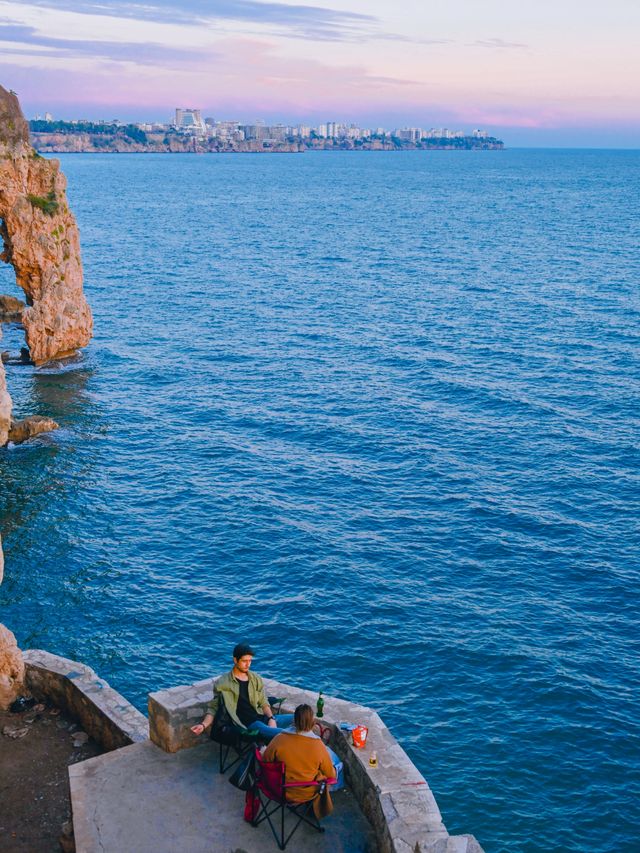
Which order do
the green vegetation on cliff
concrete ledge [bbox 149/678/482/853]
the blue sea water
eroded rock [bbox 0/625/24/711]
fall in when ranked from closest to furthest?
concrete ledge [bbox 149/678/482/853] < eroded rock [bbox 0/625/24/711] < the blue sea water < the green vegetation on cliff

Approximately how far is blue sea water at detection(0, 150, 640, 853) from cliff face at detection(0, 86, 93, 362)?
2.59 meters

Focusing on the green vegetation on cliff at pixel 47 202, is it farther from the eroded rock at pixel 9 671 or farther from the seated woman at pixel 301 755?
the seated woman at pixel 301 755

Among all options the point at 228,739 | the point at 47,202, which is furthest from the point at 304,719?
the point at 47,202

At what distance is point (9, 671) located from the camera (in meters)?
20.0

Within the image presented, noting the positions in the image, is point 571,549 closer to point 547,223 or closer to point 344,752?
point 344,752

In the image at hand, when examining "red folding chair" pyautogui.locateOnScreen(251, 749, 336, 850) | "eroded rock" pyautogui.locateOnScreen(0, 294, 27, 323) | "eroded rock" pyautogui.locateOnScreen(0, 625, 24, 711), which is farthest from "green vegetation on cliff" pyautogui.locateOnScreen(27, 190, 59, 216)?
"red folding chair" pyautogui.locateOnScreen(251, 749, 336, 850)

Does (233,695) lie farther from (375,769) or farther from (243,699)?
(375,769)

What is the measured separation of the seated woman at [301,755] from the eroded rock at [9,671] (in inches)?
380

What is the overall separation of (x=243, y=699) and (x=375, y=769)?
2.40 metres

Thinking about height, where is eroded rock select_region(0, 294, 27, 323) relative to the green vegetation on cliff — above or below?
below

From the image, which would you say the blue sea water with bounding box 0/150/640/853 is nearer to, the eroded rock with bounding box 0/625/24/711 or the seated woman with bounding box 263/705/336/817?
the eroded rock with bounding box 0/625/24/711

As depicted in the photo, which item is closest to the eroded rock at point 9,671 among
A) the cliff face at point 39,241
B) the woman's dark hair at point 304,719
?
the woman's dark hair at point 304,719

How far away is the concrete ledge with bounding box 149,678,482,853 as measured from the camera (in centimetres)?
1179

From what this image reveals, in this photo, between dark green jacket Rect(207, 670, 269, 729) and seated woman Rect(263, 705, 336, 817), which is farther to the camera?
dark green jacket Rect(207, 670, 269, 729)
